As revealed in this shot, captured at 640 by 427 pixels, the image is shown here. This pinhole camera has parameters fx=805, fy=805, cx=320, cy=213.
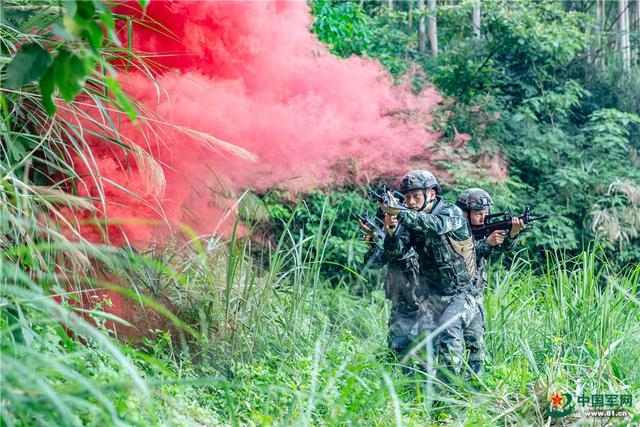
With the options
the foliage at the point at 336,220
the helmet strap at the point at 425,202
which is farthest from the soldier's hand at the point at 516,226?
the foliage at the point at 336,220

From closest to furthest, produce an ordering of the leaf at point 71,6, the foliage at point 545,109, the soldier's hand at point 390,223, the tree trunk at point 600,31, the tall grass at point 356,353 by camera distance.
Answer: the leaf at point 71,6, the tall grass at point 356,353, the soldier's hand at point 390,223, the foliage at point 545,109, the tree trunk at point 600,31

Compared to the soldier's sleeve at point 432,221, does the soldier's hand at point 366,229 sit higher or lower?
lower

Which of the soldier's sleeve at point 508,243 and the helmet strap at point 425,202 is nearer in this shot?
the helmet strap at point 425,202

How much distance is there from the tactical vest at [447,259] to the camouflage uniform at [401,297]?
215mm

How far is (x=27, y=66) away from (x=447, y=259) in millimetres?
3376

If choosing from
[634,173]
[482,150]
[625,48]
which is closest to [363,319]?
[482,150]

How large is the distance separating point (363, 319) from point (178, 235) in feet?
8.24

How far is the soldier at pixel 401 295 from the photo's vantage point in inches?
208

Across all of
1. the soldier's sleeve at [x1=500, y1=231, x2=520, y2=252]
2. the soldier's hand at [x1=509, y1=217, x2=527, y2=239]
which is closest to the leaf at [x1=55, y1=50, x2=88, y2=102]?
the soldier's hand at [x1=509, y1=217, x2=527, y2=239]

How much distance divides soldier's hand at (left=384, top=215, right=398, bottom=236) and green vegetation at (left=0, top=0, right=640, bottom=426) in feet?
1.27

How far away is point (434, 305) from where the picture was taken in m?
5.17

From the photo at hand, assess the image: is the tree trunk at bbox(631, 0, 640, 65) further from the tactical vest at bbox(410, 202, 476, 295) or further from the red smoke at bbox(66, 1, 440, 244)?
the tactical vest at bbox(410, 202, 476, 295)

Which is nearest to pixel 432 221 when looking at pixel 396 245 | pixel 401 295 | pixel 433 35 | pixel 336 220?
pixel 396 245

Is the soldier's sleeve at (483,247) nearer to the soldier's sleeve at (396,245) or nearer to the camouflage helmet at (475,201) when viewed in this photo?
the camouflage helmet at (475,201)
